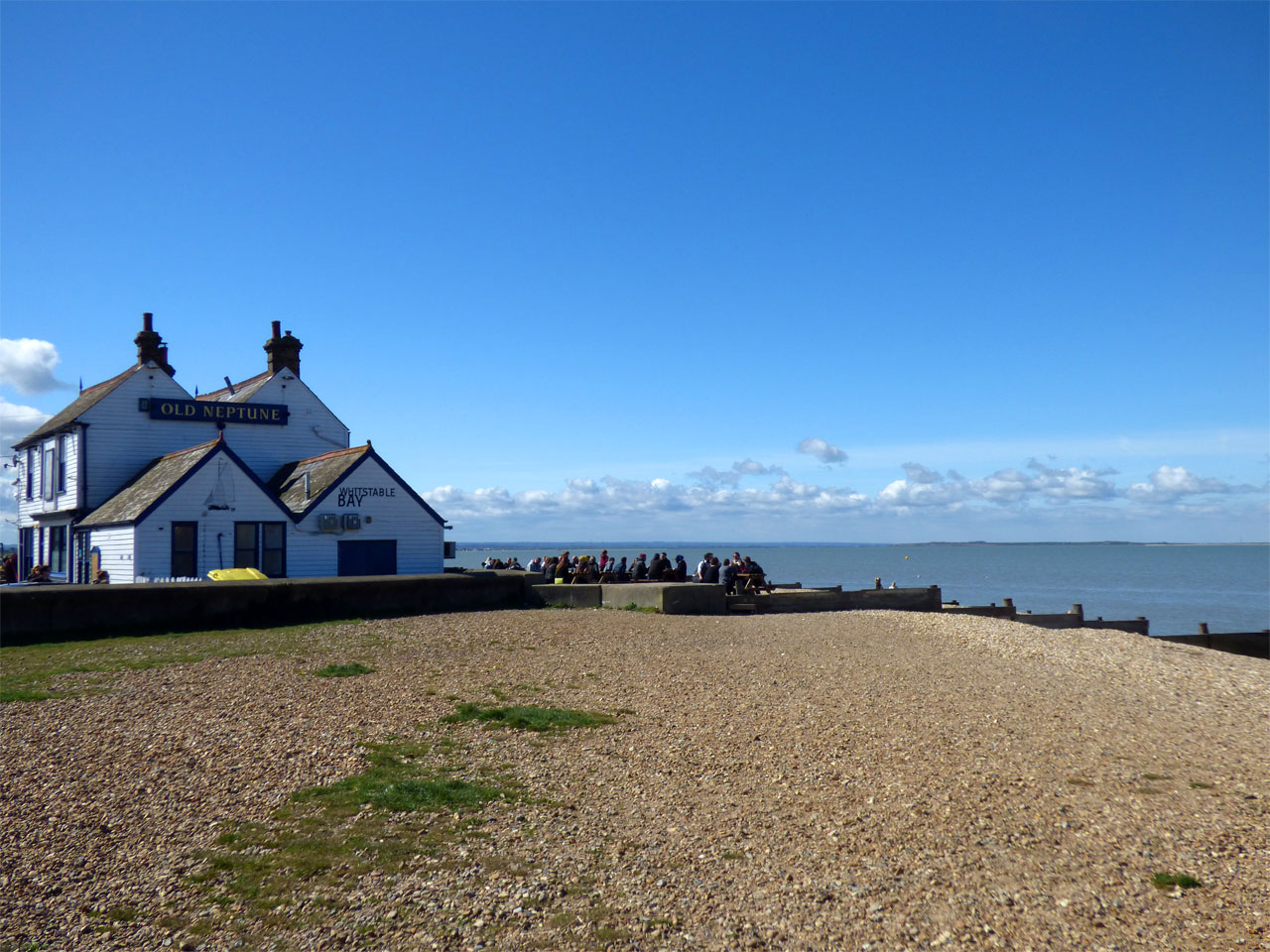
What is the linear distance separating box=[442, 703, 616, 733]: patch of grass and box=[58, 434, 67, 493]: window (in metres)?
26.8

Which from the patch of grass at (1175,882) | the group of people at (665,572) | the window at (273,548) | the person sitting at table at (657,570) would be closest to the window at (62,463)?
the window at (273,548)

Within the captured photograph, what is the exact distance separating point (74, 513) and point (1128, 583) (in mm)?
93188

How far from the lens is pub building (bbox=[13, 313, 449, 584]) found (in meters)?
27.6

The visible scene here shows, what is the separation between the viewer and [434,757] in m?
9.70

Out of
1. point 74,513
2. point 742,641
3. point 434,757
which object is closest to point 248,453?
point 74,513

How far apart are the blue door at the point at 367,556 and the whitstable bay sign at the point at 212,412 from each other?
758 cm

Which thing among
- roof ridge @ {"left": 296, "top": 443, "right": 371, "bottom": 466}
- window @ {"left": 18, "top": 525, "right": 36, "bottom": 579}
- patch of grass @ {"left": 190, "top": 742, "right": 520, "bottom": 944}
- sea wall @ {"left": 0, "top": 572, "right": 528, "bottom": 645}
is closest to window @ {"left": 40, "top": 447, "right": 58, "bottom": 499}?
window @ {"left": 18, "top": 525, "right": 36, "bottom": 579}

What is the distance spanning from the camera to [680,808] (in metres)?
8.48

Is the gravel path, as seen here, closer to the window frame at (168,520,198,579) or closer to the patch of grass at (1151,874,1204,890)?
the patch of grass at (1151,874,1204,890)

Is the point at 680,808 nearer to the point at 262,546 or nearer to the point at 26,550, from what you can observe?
the point at 262,546

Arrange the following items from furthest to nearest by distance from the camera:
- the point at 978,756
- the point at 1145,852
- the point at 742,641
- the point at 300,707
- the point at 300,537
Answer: the point at 300,537, the point at 742,641, the point at 300,707, the point at 978,756, the point at 1145,852

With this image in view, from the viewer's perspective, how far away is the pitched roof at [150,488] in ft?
89.4

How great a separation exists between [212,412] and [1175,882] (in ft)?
110

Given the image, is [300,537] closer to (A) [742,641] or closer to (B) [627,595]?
(B) [627,595]
